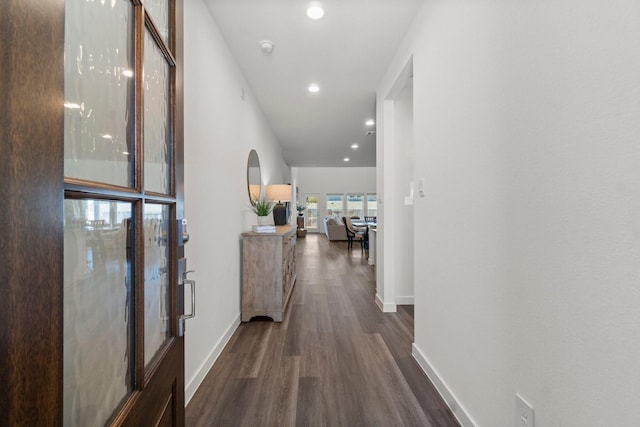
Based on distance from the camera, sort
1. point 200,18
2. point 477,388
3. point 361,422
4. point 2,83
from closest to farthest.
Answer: point 2,83, point 477,388, point 361,422, point 200,18

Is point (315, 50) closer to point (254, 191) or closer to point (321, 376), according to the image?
point (254, 191)

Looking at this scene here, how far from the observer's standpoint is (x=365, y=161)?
8.80 metres

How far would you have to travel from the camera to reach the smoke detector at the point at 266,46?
2459 millimetres

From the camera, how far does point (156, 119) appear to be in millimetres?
898

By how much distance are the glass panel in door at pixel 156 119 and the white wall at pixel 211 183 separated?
0.80 m

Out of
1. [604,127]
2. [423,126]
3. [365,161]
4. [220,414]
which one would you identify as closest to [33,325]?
[604,127]

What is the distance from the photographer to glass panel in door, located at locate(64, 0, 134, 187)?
57 centimetres

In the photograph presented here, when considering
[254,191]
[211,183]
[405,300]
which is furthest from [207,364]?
[405,300]

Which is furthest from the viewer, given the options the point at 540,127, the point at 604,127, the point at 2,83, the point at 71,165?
the point at 540,127

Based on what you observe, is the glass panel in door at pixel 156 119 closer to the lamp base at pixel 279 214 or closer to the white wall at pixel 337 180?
the lamp base at pixel 279 214

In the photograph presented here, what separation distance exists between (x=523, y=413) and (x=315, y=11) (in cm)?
246

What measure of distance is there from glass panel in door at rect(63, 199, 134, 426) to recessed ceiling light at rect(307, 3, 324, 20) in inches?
76.4

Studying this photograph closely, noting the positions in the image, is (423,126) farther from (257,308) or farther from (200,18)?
(257,308)

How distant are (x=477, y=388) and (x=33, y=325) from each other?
63.7 inches
